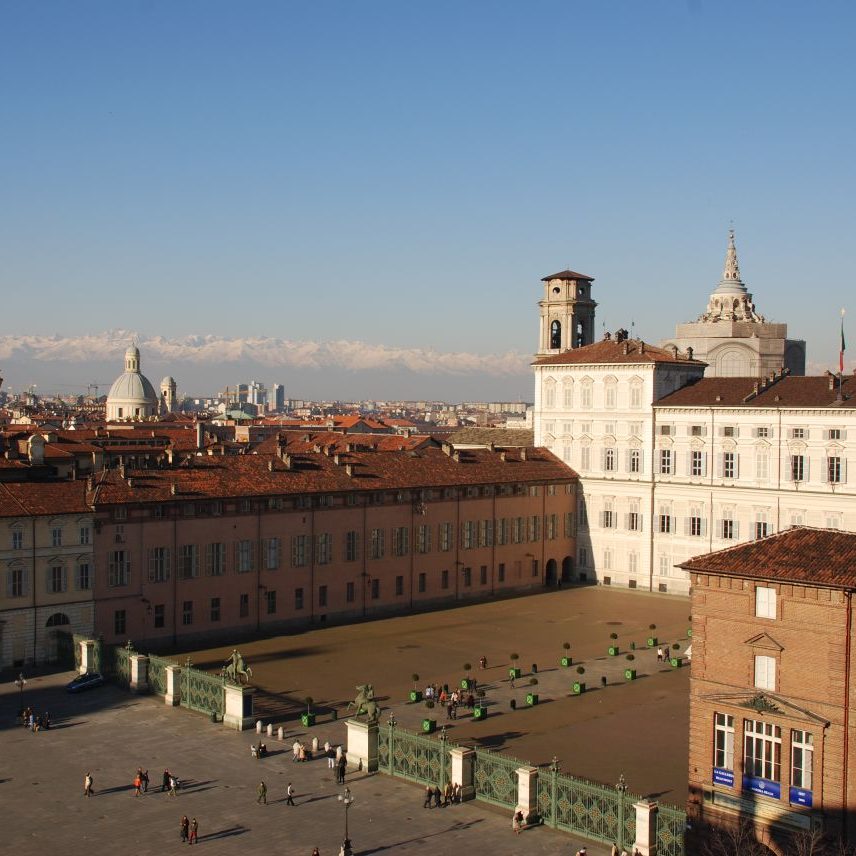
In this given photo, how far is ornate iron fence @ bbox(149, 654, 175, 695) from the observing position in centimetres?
4784

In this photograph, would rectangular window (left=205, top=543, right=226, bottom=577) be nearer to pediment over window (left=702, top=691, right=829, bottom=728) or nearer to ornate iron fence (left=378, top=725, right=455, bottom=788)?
ornate iron fence (left=378, top=725, right=455, bottom=788)

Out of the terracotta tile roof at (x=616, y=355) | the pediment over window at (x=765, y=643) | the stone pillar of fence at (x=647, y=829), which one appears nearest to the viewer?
the pediment over window at (x=765, y=643)

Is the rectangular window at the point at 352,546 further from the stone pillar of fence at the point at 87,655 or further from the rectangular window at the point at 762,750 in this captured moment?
the rectangular window at the point at 762,750

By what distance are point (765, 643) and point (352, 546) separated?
37036 mm

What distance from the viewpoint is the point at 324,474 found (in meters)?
67.1

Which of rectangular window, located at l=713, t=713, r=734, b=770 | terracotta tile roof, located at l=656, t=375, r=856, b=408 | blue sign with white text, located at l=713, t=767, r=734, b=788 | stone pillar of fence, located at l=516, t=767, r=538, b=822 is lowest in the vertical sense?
stone pillar of fence, located at l=516, t=767, r=538, b=822

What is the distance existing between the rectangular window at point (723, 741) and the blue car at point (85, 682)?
26.7 metres

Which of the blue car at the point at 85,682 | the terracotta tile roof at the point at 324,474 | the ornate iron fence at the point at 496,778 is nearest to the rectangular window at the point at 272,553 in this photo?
the terracotta tile roof at the point at 324,474

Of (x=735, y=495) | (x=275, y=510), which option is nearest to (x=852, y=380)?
(x=735, y=495)

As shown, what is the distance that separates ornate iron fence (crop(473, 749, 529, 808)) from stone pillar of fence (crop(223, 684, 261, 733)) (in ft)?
34.0

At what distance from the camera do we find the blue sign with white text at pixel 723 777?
31984mm

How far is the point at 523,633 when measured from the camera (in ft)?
209

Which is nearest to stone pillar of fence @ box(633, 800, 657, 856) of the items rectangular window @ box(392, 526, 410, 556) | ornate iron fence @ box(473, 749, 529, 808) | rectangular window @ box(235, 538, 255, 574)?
ornate iron fence @ box(473, 749, 529, 808)

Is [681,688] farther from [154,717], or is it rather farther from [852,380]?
[852,380]
